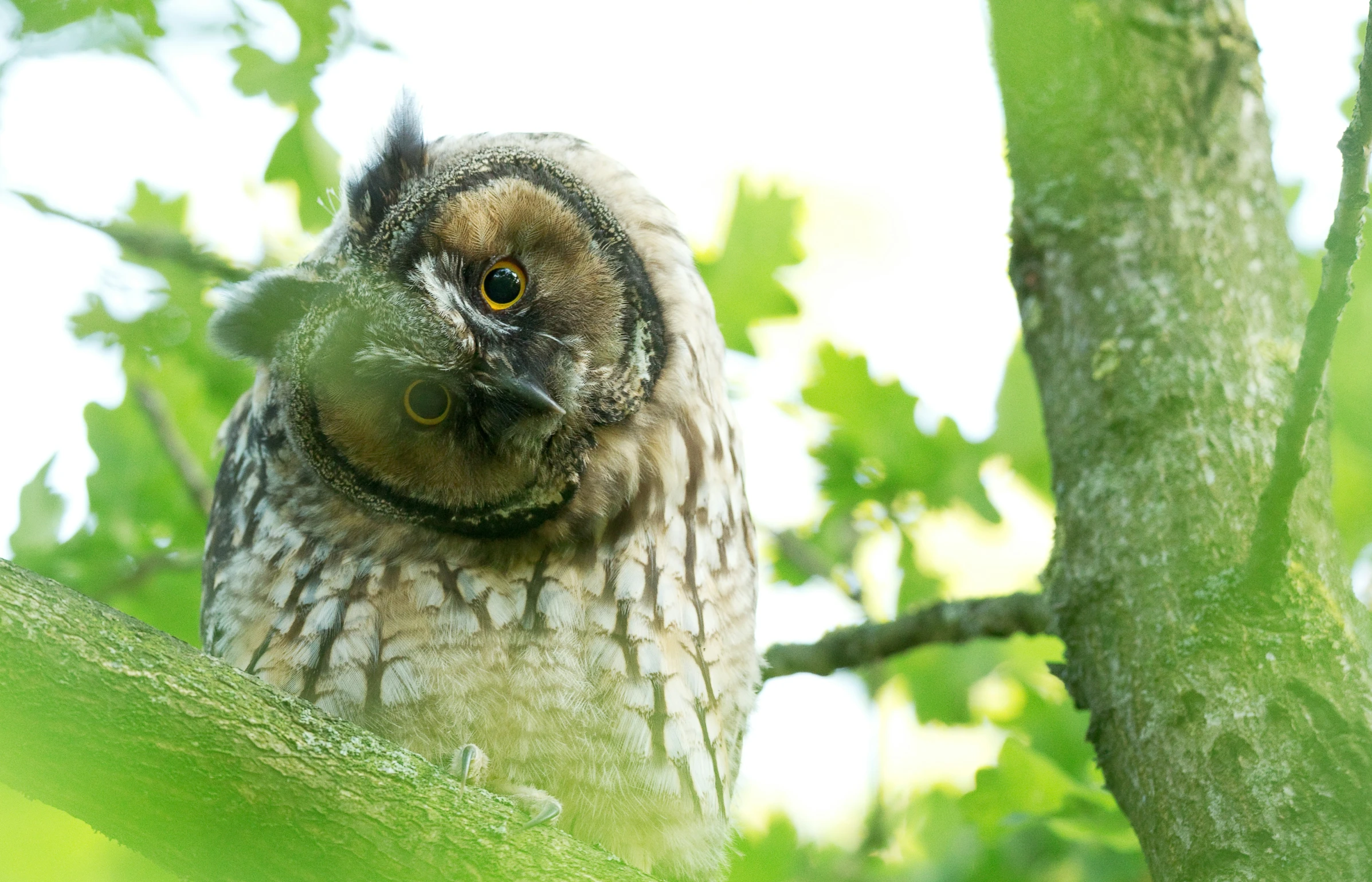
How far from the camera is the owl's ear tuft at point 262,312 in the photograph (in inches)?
105

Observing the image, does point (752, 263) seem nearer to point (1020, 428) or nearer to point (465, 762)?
point (1020, 428)

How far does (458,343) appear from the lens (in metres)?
2.35

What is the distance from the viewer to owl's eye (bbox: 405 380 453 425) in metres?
2.50

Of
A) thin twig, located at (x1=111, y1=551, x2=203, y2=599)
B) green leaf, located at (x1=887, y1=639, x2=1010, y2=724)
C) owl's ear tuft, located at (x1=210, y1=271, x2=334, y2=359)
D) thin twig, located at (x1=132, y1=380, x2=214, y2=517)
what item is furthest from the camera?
green leaf, located at (x1=887, y1=639, x2=1010, y2=724)

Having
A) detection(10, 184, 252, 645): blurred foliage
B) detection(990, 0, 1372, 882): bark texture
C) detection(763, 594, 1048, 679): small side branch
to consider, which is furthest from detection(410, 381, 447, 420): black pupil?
detection(990, 0, 1372, 882): bark texture

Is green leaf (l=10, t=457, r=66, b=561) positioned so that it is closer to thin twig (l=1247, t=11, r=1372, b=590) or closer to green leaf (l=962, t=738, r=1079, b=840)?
green leaf (l=962, t=738, r=1079, b=840)

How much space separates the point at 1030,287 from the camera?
8.84ft

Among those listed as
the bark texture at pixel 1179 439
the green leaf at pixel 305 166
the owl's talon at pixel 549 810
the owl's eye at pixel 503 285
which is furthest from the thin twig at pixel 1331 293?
the green leaf at pixel 305 166

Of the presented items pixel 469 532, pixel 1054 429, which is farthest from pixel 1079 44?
pixel 469 532

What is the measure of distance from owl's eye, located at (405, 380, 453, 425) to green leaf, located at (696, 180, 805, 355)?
1.24 meters

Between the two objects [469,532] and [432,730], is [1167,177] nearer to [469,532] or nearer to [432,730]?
[469,532]

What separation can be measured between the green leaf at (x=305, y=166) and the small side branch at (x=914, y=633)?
1.82 meters

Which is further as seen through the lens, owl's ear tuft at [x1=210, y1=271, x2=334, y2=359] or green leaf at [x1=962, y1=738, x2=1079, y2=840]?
green leaf at [x1=962, y1=738, x2=1079, y2=840]

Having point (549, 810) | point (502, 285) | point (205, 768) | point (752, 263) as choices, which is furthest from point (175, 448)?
point (205, 768)
